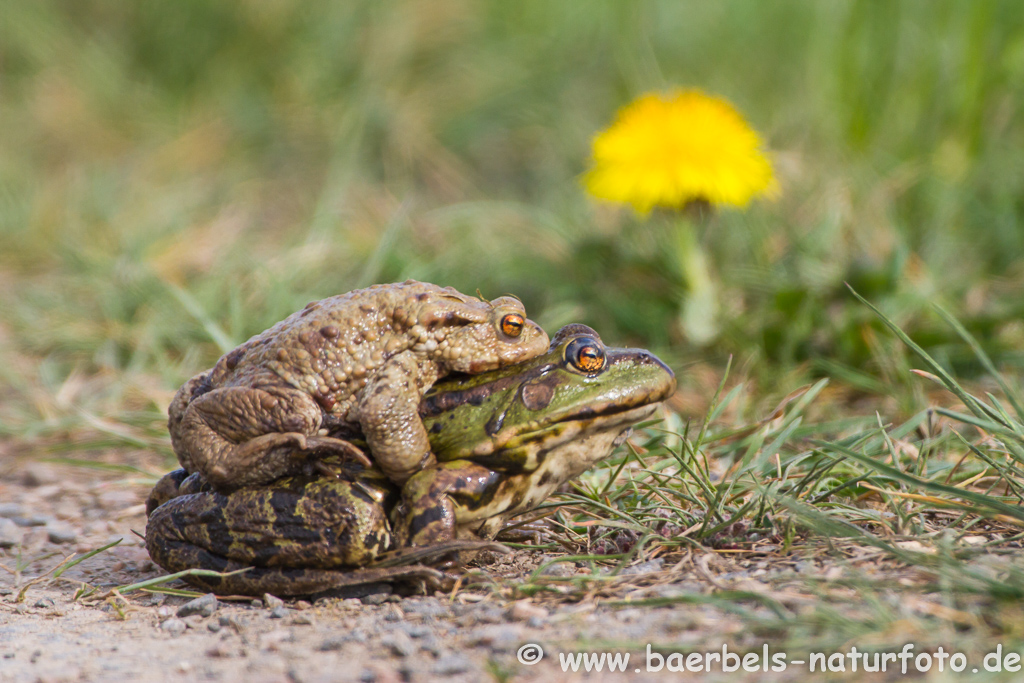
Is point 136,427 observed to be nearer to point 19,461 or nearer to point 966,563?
point 19,461

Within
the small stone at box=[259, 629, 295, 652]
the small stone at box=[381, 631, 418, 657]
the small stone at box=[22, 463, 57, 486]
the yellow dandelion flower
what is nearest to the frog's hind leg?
the small stone at box=[259, 629, 295, 652]

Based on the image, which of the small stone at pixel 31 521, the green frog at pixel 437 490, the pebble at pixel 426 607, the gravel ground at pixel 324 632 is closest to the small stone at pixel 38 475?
the small stone at pixel 31 521

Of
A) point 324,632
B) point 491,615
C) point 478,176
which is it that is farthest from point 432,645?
point 478,176

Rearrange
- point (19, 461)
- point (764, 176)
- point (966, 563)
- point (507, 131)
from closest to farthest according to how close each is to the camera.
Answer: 1. point (966, 563)
2. point (19, 461)
3. point (764, 176)
4. point (507, 131)

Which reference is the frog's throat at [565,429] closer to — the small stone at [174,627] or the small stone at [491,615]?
the small stone at [491,615]

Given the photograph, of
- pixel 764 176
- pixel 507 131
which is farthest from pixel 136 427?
pixel 507 131

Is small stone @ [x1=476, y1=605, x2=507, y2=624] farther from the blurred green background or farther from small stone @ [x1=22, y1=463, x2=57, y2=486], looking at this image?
small stone @ [x1=22, y1=463, x2=57, y2=486]
